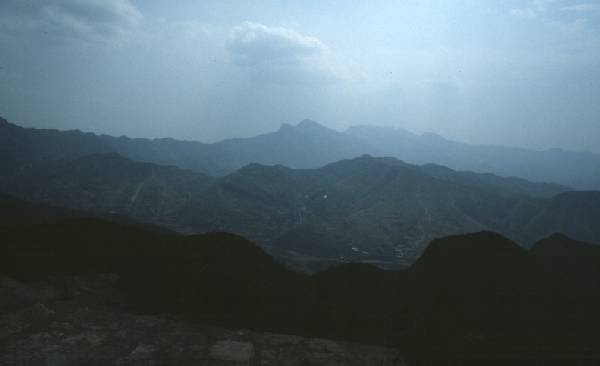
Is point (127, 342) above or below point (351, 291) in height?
above

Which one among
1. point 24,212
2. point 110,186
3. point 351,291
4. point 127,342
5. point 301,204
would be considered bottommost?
point 24,212

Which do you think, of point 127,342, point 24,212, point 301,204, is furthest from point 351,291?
point 301,204

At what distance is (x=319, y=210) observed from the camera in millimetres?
94750

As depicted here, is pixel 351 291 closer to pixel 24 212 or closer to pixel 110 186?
pixel 24 212

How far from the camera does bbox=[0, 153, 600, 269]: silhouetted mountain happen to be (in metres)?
69.4

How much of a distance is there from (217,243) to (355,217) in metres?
78.5

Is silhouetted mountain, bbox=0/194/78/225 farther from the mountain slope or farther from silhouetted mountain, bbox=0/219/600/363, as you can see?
silhouetted mountain, bbox=0/219/600/363

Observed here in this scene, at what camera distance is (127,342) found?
11.4 feet

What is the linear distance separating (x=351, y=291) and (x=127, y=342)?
7204 millimetres

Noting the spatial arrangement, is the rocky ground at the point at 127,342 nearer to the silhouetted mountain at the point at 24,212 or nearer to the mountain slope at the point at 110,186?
the silhouetted mountain at the point at 24,212

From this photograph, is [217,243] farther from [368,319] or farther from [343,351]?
[343,351]

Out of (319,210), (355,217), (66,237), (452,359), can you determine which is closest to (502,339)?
(452,359)

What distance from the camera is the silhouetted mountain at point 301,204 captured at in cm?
6944

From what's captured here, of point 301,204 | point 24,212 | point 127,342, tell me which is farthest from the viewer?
point 301,204
